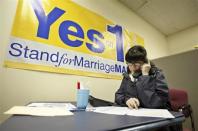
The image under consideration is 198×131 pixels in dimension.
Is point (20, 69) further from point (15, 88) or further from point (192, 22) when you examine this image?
point (192, 22)

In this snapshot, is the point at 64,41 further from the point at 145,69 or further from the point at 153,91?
the point at 153,91

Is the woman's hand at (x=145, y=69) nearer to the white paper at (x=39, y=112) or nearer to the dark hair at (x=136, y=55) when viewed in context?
the dark hair at (x=136, y=55)

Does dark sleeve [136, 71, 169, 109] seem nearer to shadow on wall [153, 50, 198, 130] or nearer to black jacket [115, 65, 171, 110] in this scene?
black jacket [115, 65, 171, 110]

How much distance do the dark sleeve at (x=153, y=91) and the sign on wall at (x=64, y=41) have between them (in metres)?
0.91

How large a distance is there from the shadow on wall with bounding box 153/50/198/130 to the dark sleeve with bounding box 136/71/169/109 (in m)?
1.25

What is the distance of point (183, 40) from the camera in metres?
3.42

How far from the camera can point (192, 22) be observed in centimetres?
318

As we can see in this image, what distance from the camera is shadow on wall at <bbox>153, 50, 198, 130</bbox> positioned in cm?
200

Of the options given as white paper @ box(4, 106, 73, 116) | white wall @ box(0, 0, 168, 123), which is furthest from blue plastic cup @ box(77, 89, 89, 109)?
white wall @ box(0, 0, 168, 123)

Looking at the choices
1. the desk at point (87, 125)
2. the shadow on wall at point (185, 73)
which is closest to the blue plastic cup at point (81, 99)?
the desk at point (87, 125)

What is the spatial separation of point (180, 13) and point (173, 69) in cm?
121

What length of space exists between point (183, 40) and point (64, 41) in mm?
2711

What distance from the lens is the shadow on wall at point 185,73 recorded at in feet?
6.56

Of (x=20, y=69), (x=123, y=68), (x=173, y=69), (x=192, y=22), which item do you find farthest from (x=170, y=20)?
(x=20, y=69)
